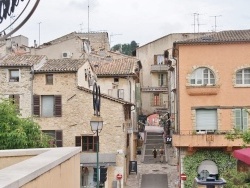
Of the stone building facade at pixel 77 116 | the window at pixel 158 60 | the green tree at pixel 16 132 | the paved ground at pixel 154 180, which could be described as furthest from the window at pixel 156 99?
the green tree at pixel 16 132

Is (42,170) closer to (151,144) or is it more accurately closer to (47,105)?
(47,105)

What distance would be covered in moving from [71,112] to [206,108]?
355 inches

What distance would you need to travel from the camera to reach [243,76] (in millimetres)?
34094

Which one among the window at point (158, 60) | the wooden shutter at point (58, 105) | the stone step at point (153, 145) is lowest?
the stone step at point (153, 145)

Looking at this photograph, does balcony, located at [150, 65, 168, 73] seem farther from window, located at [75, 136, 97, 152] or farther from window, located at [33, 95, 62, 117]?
window, located at [75, 136, 97, 152]

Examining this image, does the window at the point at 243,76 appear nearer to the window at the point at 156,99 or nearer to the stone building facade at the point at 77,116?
the stone building facade at the point at 77,116

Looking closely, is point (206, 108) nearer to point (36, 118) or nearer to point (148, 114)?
point (36, 118)

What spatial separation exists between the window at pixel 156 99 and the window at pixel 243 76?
41097mm

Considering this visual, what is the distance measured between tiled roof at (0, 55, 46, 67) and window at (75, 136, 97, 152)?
558 cm

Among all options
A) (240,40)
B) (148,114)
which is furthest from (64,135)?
(148,114)

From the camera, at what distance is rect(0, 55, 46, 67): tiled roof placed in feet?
127

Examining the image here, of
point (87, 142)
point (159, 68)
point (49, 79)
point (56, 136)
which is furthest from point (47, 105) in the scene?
point (159, 68)

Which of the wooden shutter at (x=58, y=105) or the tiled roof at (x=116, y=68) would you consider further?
the tiled roof at (x=116, y=68)

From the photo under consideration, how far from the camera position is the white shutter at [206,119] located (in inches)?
1315
